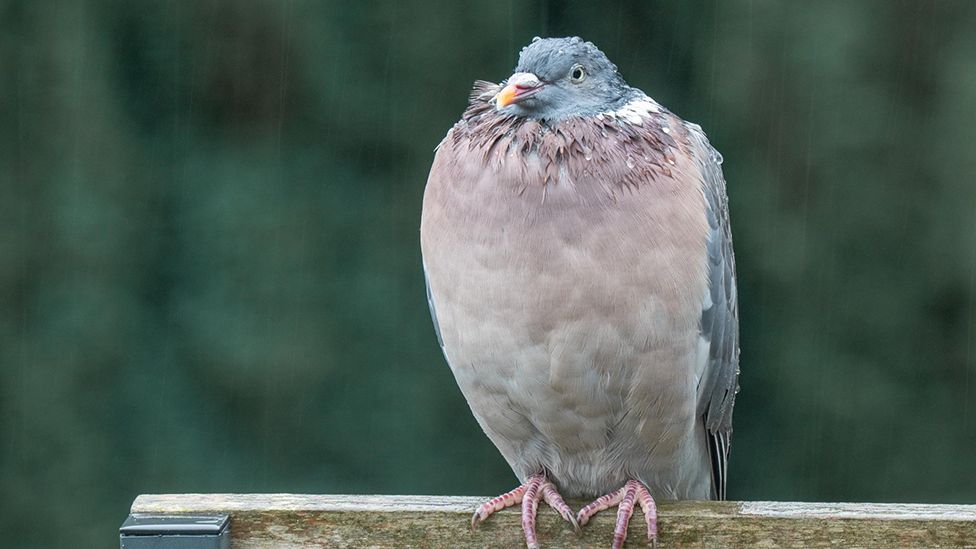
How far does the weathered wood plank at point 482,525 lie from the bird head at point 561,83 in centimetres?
60

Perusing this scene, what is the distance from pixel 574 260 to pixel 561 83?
0.28 metres

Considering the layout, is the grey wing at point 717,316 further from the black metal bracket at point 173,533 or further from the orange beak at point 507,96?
the black metal bracket at point 173,533

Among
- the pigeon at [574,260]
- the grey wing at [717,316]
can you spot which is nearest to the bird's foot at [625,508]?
the pigeon at [574,260]

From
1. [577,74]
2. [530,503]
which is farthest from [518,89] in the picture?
[530,503]

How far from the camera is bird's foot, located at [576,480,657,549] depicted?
2023 millimetres

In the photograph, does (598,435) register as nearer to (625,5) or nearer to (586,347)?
(586,347)

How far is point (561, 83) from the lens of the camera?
2066 millimetres

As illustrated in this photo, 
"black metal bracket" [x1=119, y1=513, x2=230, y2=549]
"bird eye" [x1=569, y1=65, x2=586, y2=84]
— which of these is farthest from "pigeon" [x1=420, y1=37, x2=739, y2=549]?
"black metal bracket" [x1=119, y1=513, x2=230, y2=549]

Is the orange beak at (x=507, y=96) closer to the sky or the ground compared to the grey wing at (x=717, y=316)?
closer to the sky

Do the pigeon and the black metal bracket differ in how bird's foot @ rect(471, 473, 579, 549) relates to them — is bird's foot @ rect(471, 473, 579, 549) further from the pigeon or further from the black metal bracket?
the black metal bracket

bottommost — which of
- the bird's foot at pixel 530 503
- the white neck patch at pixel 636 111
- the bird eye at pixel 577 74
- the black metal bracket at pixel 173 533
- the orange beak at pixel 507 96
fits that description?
the bird's foot at pixel 530 503

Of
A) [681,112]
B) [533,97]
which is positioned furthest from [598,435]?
[681,112]

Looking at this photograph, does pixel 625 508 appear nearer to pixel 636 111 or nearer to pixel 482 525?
pixel 482 525

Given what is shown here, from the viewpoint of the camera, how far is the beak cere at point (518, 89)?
6.52ft
